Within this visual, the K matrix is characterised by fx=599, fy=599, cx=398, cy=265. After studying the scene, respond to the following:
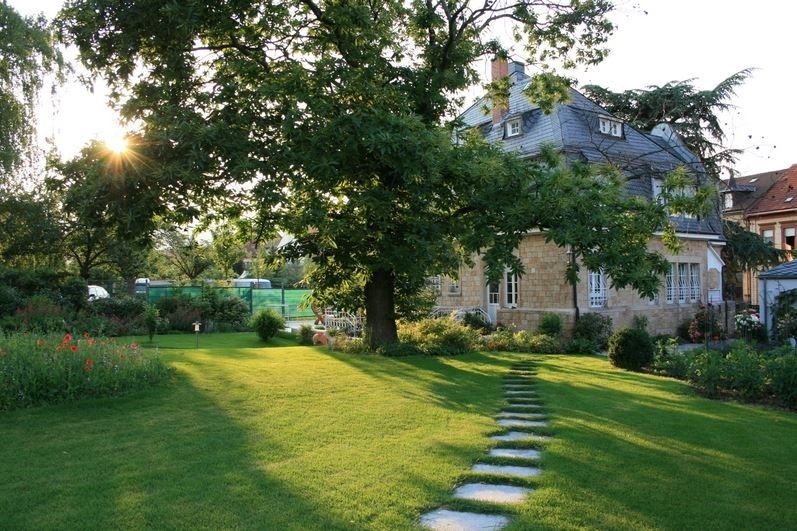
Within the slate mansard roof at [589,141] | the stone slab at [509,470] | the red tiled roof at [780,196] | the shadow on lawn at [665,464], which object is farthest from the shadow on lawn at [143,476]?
the red tiled roof at [780,196]

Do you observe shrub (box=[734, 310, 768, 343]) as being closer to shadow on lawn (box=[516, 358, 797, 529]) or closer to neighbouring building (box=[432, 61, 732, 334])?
neighbouring building (box=[432, 61, 732, 334])

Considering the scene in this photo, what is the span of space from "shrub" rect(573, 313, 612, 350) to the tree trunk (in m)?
6.94

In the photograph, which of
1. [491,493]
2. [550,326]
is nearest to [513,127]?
[550,326]

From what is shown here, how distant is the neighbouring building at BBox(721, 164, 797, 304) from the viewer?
39094 mm

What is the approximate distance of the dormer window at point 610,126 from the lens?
22938 millimetres

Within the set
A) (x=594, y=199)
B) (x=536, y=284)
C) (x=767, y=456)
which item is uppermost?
(x=594, y=199)

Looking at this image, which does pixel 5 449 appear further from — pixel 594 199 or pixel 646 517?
pixel 594 199

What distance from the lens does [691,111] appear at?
24.3 m

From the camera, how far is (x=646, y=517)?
14.4 feet

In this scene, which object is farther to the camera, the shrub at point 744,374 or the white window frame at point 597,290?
the white window frame at point 597,290

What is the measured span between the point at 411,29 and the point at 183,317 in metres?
14.6

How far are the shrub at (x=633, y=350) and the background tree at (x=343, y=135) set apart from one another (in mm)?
4081

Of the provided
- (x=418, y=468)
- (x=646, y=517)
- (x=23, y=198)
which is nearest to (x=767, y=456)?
(x=646, y=517)

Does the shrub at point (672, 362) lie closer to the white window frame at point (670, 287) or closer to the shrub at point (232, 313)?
the white window frame at point (670, 287)
